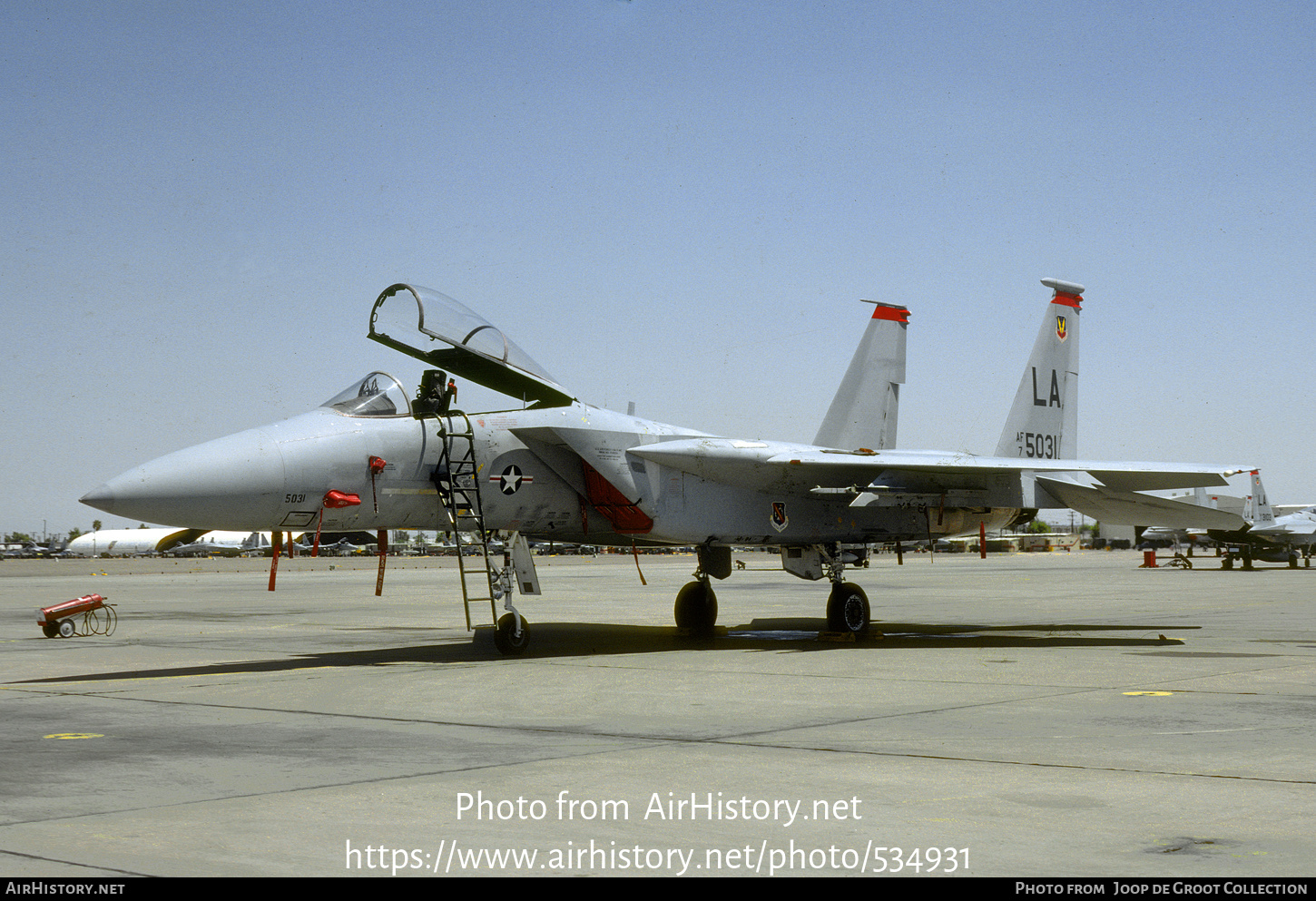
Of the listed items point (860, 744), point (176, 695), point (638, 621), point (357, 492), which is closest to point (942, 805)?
point (860, 744)

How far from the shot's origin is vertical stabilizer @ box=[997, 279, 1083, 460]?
59.8 ft

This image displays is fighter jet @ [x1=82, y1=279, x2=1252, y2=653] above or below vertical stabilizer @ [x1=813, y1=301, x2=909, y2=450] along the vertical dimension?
below

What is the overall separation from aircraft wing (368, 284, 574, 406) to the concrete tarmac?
291 cm

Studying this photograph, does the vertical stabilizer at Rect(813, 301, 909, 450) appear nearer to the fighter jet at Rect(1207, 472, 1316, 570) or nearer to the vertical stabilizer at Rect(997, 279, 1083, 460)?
the vertical stabilizer at Rect(997, 279, 1083, 460)

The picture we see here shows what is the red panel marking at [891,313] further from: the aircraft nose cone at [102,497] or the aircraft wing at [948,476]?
the aircraft nose cone at [102,497]

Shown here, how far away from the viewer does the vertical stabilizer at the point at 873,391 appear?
18094mm

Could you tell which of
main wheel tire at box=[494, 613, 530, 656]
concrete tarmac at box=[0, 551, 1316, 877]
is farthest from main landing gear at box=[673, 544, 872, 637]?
main wheel tire at box=[494, 613, 530, 656]

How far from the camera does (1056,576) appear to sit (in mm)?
36750

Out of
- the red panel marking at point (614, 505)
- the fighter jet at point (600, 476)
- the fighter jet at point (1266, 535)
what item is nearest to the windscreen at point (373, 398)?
the fighter jet at point (600, 476)

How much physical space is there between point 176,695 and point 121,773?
3.63 meters

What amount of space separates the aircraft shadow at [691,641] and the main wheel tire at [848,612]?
0.18 m

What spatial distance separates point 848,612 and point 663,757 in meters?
9.08

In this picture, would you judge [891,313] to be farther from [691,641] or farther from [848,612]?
[691,641]

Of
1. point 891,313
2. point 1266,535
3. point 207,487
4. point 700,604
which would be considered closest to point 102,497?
point 207,487
